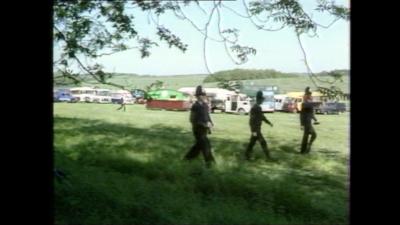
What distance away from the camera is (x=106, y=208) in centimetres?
130

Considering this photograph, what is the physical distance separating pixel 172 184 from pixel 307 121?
43 centimetres

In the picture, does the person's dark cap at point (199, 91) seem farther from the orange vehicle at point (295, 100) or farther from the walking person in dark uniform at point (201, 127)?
the orange vehicle at point (295, 100)

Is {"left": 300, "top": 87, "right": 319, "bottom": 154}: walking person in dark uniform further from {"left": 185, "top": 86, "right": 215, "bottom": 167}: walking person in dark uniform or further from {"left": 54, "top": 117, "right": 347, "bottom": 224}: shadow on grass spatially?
{"left": 185, "top": 86, "right": 215, "bottom": 167}: walking person in dark uniform

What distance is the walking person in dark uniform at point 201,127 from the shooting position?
4.27 feet

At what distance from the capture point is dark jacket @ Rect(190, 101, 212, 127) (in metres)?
1.31

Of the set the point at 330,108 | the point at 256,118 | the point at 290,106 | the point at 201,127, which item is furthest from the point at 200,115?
the point at 330,108

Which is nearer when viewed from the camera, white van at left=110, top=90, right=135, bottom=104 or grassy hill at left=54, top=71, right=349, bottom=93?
grassy hill at left=54, top=71, right=349, bottom=93

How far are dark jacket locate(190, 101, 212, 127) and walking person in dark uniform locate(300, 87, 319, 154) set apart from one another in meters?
0.27

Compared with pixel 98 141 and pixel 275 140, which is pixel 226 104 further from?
pixel 98 141

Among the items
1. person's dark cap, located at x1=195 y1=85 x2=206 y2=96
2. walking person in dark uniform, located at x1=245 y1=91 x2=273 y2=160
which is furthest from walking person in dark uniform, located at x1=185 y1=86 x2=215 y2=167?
walking person in dark uniform, located at x1=245 y1=91 x2=273 y2=160

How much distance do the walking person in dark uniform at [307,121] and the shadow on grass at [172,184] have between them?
1.3 inches

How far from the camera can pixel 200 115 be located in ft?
4.32
